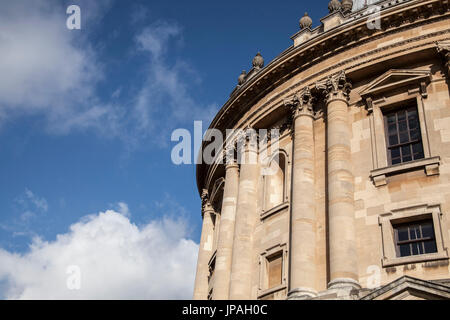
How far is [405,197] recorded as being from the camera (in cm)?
2091

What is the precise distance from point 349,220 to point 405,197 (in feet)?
7.56

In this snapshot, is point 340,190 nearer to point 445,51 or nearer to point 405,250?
point 405,250

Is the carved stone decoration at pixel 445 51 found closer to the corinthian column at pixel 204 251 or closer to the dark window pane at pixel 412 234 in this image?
the dark window pane at pixel 412 234

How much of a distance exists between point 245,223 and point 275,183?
256 centimetres

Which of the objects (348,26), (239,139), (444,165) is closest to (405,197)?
(444,165)

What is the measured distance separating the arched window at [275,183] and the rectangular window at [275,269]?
9.15 ft

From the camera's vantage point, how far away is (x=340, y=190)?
21906 millimetres

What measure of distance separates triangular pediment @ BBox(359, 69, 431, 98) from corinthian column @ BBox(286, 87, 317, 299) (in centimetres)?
289

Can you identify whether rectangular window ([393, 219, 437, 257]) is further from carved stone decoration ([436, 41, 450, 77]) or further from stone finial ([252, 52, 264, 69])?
stone finial ([252, 52, 264, 69])

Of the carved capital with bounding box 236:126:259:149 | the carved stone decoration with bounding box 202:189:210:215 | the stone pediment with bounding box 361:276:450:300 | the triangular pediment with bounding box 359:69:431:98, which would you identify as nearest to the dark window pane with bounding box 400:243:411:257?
the stone pediment with bounding box 361:276:450:300

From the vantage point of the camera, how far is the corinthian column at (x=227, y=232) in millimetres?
26641

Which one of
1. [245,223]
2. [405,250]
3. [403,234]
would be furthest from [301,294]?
[245,223]

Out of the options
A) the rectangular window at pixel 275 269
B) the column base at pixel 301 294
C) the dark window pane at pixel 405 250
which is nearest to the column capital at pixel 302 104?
the rectangular window at pixel 275 269
